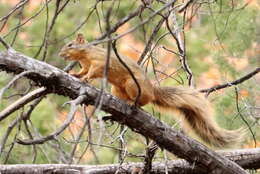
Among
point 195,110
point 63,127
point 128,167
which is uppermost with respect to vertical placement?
point 195,110

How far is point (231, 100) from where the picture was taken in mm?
4426

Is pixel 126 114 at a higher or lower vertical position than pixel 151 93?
lower

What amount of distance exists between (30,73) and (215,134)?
124 cm

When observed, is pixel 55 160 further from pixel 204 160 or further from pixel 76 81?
pixel 76 81

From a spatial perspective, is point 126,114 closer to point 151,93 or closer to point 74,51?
point 151,93

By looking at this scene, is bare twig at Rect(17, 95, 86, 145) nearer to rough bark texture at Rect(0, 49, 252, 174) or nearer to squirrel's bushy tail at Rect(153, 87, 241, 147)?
rough bark texture at Rect(0, 49, 252, 174)

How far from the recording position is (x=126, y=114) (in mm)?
2596

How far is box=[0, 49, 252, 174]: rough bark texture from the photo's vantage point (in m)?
2.38

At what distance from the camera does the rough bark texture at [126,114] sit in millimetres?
2375

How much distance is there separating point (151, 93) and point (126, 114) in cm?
47

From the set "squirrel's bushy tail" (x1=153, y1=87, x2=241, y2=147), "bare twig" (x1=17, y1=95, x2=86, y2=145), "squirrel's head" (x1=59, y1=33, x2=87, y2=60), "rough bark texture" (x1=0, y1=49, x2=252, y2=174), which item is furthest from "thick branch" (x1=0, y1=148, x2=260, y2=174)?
"bare twig" (x1=17, y1=95, x2=86, y2=145)

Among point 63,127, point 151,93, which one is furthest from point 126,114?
point 63,127

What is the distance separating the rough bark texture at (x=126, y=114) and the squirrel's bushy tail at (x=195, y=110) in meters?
0.26

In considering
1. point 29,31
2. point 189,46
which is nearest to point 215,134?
point 29,31
